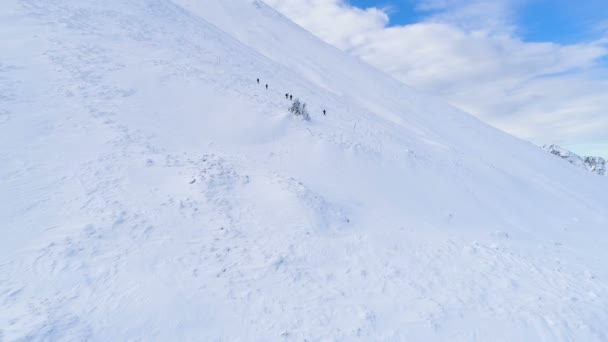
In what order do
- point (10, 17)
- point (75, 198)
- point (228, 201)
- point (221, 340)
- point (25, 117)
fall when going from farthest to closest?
point (10, 17)
point (25, 117)
point (228, 201)
point (75, 198)
point (221, 340)

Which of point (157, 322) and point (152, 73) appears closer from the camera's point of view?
point (157, 322)

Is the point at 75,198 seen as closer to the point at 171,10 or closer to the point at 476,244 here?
the point at 476,244

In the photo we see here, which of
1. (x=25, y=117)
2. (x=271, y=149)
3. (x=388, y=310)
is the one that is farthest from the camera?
(x=271, y=149)

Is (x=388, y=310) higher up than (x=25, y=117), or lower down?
higher up

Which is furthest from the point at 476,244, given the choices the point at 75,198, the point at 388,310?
the point at 75,198

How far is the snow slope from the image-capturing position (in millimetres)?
4918

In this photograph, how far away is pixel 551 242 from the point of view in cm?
985

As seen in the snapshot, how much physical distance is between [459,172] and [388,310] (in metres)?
10.2

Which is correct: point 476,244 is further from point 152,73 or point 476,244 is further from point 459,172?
point 152,73

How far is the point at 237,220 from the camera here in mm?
7191

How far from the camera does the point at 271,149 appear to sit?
36.7ft

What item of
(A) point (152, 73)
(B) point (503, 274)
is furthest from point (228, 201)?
(A) point (152, 73)

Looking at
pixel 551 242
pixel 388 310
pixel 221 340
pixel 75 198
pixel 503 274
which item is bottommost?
pixel 75 198

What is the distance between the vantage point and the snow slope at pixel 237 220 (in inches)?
194
